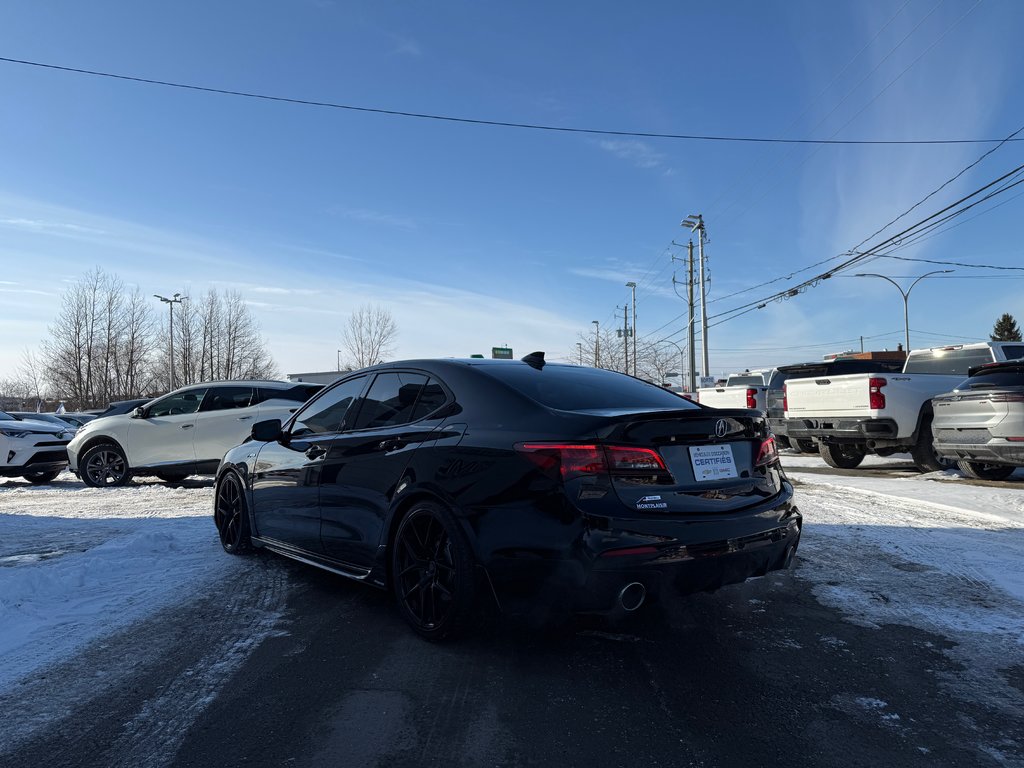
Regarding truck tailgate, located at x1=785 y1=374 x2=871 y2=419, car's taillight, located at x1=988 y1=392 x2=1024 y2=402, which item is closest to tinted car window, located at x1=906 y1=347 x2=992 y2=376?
truck tailgate, located at x1=785 y1=374 x2=871 y2=419

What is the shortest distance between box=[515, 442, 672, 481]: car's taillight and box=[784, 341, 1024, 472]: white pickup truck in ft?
28.5

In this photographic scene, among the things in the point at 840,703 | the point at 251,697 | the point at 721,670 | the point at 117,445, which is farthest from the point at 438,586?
the point at 117,445

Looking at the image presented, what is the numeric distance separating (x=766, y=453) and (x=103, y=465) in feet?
36.4

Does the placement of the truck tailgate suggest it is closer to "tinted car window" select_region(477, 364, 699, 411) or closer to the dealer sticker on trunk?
"tinted car window" select_region(477, 364, 699, 411)

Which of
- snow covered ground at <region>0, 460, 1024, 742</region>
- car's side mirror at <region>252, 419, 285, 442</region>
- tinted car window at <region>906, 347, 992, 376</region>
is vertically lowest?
snow covered ground at <region>0, 460, 1024, 742</region>

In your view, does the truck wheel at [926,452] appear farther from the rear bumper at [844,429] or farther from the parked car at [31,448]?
the parked car at [31,448]

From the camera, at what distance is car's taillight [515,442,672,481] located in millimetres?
3172

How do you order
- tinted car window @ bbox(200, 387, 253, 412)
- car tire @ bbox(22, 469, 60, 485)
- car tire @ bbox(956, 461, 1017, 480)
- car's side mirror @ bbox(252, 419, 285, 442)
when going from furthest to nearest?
1. car tire @ bbox(22, 469, 60, 485)
2. tinted car window @ bbox(200, 387, 253, 412)
3. car tire @ bbox(956, 461, 1017, 480)
4. car's side mirror @ bbox(252, 419, 285, 442)

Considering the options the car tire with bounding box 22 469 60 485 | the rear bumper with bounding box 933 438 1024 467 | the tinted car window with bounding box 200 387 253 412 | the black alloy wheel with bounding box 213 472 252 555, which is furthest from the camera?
the car tire with bounding box 22 469 60 485

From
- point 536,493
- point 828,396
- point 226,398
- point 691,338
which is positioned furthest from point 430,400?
point 691,338

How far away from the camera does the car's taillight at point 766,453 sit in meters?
3.80

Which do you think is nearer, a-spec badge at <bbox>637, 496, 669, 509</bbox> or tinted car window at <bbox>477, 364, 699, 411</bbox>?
a-spec badge at <bbox>637, 496, 669, 509</bbox>

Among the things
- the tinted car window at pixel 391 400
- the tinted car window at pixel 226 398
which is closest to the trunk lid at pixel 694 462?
the tinted car window at pixel 391 400

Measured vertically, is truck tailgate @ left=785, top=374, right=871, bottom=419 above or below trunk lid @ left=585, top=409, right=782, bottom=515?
above
